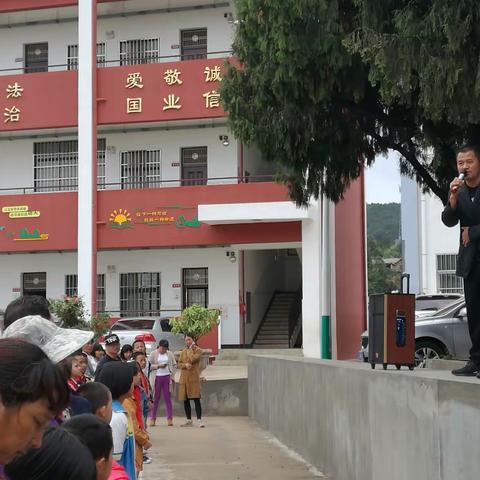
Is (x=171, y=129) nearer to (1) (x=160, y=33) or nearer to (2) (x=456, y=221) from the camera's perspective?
(1) (x=160, y=33)

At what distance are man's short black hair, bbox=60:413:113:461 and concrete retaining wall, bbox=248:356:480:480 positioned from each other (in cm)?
314

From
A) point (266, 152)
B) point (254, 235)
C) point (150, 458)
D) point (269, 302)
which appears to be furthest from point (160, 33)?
point (150, 458)

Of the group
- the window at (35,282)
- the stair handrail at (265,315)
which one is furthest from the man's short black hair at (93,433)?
the window at (35,282)

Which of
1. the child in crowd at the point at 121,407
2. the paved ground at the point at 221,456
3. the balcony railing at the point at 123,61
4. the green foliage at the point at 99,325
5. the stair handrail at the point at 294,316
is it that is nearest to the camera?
the child in crowd at the point at 121,407

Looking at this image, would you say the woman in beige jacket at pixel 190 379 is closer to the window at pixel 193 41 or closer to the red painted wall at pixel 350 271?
the red painted wall at pixel 350 271

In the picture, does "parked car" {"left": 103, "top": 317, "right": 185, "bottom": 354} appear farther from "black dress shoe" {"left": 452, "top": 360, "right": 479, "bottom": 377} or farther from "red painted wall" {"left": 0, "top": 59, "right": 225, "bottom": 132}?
"black dress shoe" {"left": 452, "top": 360, "right": 479, "bottom": 377}

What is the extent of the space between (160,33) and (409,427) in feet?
75.4

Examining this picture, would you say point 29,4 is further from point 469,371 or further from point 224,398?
point 469,371

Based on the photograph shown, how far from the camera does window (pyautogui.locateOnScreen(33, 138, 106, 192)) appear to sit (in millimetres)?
28125

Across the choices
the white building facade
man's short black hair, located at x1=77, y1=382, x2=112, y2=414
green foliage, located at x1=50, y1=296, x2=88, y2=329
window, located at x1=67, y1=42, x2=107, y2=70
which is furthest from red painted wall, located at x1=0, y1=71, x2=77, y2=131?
man's short black hair, located at x1=77, y1=382, x2=112, y2=414

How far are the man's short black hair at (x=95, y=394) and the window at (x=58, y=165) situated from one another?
23.8m

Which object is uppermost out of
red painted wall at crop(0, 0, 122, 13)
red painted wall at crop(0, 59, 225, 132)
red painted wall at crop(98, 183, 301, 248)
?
red painted wall at crop(0, 0, 122, 13)

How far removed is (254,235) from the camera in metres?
26.0

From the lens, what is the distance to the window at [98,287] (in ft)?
92.2
